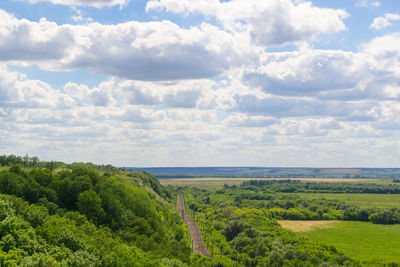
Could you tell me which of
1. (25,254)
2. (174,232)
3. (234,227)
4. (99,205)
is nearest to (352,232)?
(234,227)

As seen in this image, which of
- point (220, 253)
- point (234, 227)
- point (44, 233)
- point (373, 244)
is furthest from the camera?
point (234, 227)

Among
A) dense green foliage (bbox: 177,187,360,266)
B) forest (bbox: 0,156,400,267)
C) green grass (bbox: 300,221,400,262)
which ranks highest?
forest (bbox: 0,156,400,267)

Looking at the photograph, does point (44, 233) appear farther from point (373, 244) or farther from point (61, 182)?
point (373, 244)

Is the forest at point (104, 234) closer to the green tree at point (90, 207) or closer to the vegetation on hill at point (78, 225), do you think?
the green tree at point (90, 207)

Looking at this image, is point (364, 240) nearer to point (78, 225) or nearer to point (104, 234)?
point (104, 234)

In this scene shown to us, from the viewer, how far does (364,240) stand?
551ft

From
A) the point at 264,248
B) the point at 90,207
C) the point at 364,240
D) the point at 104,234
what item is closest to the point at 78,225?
the point at 104,234

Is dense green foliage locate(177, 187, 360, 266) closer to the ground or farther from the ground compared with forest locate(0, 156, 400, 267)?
closer to the ground

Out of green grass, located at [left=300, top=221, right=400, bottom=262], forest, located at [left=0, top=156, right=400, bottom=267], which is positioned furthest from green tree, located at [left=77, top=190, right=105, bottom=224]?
green grass, located at [left=300, top=221, right=400, bottom=262]

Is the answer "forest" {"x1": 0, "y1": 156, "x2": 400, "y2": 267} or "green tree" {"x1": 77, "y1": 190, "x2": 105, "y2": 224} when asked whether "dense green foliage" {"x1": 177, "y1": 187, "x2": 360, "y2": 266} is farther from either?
"green tree" {"x1": 77, "y1": 190, "x2": 105, "y2": 224}

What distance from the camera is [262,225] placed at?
179 m

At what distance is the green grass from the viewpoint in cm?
14175

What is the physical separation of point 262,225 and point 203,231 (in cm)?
2792

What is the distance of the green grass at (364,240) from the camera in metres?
142
